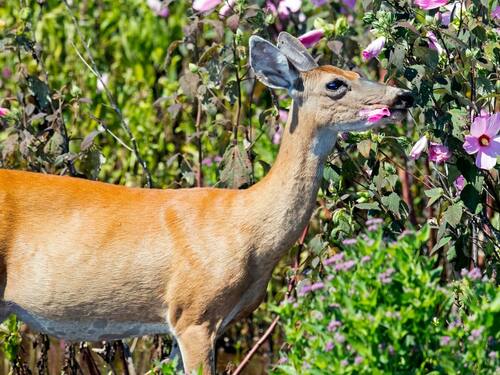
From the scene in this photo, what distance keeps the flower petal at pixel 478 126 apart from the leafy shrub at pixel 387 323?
1235 mm

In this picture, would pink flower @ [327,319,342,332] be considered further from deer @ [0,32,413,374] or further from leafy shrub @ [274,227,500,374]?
deer @ [0,32,413,374]

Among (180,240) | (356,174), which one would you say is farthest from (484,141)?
(180,240)

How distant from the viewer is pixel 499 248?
621 cm

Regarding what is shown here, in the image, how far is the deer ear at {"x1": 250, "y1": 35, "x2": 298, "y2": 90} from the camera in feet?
18.5

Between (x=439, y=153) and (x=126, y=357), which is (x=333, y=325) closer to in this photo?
(x=439, y=153)

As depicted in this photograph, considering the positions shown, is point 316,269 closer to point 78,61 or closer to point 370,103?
point 370,103

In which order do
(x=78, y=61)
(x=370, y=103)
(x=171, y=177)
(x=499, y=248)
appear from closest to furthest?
(x=370, y=103)
(x=499, y=248)
(x=171, y=177)
(x=78, y=61)

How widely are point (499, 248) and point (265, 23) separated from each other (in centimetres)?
143

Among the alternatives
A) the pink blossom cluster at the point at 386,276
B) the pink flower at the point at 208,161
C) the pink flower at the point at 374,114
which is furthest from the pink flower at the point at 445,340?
the pink flower at the point at 208,161

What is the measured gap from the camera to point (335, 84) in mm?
5613

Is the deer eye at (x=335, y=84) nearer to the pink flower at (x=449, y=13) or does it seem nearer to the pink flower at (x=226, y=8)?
the pink flower at (x=449, y=13)

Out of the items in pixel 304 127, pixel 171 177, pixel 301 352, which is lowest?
pixel 171 177

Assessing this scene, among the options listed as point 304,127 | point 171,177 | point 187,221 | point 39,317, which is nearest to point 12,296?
point 39,317

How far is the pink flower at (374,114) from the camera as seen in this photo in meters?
5.48
